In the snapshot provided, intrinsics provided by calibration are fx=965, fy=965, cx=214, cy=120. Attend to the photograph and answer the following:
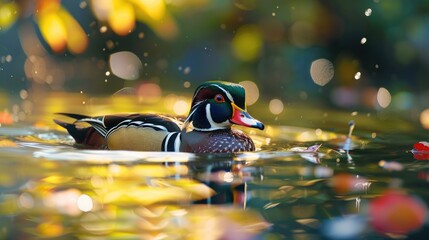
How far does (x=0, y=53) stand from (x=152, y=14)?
9442 millimetres

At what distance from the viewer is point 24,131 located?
8508mm

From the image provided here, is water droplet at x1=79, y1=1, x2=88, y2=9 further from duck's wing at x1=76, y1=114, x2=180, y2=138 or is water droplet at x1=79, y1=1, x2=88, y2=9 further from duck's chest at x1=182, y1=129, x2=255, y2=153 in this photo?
duck's chest at x1=182, y1=129, x2=255, y2=153

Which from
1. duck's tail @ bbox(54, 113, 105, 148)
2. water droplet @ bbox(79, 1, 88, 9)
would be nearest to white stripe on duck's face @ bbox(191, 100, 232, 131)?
duck's tail @ bbox(54, 113, 105, 148)

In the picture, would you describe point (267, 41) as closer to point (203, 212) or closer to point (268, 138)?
point (268, 138)

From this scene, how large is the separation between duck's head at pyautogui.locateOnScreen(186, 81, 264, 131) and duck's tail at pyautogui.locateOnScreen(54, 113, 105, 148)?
78 centimetres

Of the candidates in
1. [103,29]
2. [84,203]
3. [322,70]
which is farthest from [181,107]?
[84,203]

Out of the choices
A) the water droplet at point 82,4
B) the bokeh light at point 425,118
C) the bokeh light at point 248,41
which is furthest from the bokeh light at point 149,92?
the bokeh light at point 425,118

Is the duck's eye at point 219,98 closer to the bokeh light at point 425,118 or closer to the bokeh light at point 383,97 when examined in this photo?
the bokeh light at point 425,118

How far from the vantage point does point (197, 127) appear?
7.58 metres

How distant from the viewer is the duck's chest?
733 centimetres

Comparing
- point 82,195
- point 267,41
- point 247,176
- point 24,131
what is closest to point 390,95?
point 267,41

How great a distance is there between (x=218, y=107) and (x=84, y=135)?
125 centimetres

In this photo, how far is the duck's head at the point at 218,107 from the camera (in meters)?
7.40

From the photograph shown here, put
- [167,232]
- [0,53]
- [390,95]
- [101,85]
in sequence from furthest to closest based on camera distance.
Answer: [0,53] < [101,85] < [390,95] < [167,232]
